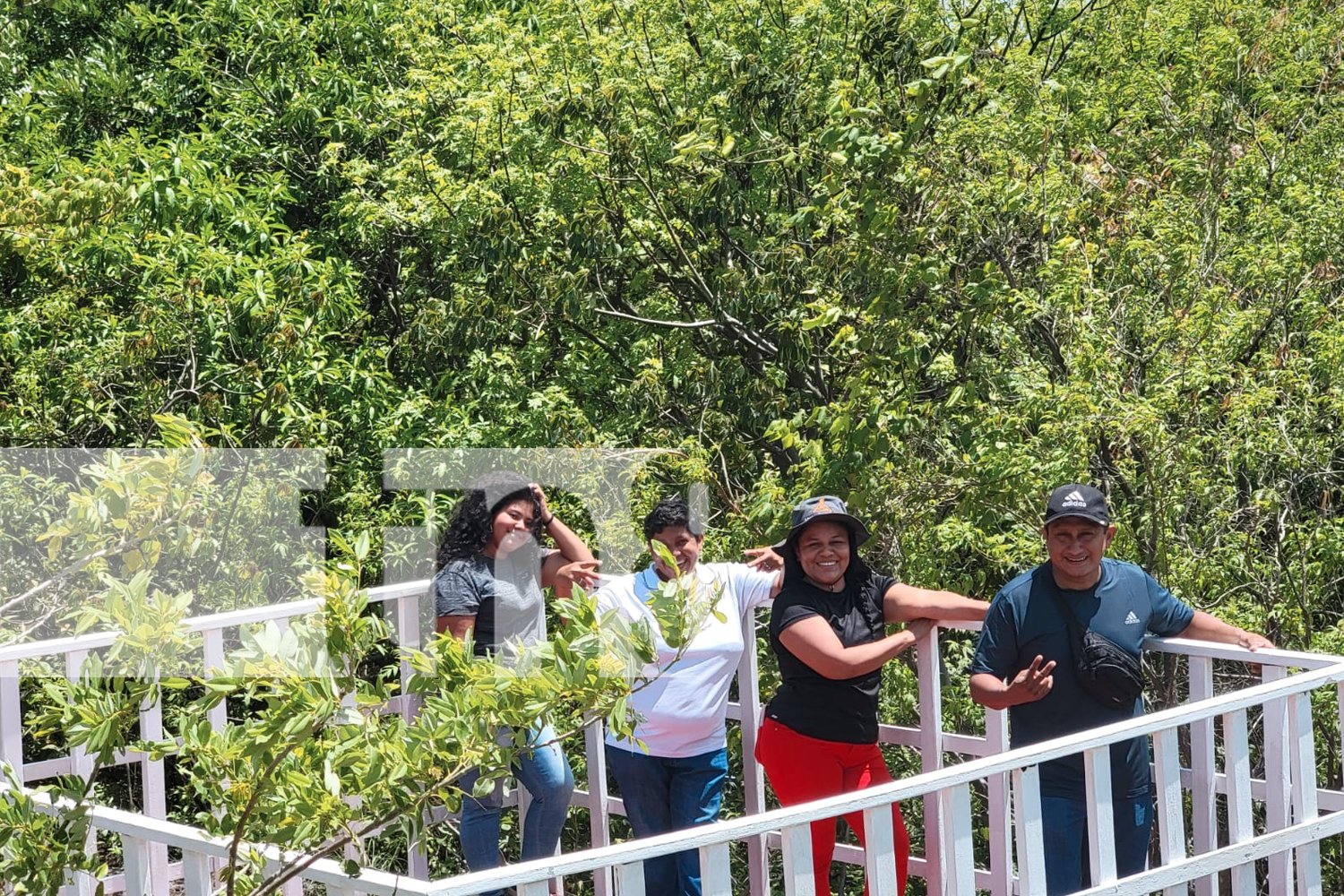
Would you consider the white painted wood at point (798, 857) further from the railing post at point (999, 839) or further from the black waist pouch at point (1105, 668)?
the black waist pouch at point (1105, 668)

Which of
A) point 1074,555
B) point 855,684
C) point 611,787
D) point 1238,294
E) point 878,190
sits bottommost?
point 611,787

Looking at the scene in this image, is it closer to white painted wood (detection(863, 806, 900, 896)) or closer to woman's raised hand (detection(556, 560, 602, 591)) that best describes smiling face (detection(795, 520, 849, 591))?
woman's raised hand (detection(556, 560, 602, 591))

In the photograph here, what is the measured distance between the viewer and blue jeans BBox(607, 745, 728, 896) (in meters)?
Answer: 4.65

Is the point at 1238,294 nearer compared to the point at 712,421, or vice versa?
the point at 1238,294

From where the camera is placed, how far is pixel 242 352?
10117 millimetres

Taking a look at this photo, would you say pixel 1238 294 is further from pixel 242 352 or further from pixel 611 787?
pixel 242 352

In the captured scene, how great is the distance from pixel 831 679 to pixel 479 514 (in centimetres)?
122

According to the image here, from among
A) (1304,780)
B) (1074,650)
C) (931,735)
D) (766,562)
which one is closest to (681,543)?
(766,562)

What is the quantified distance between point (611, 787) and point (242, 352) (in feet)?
12.4

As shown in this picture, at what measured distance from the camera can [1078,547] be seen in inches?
167

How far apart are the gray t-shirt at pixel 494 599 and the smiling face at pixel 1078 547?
1.55 meters

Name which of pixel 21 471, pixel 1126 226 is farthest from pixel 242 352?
pixel 1126 226

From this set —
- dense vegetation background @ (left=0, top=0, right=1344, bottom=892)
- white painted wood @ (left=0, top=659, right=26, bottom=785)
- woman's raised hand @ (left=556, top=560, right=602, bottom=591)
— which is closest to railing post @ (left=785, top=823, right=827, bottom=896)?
woman's raised hand @ (left=556, top=560, right=602, bottom=591)

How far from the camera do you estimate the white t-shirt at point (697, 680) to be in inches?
180
